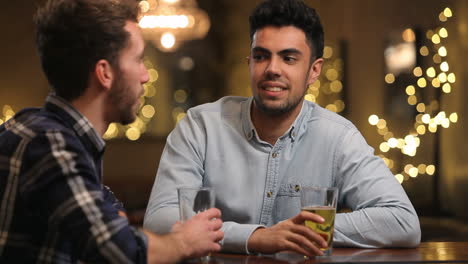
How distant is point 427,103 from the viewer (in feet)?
17.7

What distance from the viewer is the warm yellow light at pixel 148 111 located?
22.0ft

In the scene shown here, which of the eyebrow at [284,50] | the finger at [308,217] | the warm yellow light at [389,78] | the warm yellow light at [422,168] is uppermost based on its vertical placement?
the warm yellow light at [389,78]

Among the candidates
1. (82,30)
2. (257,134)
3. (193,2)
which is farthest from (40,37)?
(193,2)

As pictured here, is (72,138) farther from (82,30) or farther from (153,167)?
(153,167)

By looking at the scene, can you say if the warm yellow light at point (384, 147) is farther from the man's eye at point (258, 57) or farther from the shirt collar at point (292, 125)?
the man's eye at point (258, 57)

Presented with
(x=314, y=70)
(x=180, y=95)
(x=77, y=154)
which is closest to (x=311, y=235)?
(x=77, y=154)

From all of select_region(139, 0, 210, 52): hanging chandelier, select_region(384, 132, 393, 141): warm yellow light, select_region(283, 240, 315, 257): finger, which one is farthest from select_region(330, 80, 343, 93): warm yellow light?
select_region(283, 240, 315, 257): finger

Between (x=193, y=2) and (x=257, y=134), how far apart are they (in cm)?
442

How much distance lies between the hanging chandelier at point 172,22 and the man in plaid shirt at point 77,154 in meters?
4.42

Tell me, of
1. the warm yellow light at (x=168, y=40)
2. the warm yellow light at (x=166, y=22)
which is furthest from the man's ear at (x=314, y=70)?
the warm yellow light at (x=168, y=40)

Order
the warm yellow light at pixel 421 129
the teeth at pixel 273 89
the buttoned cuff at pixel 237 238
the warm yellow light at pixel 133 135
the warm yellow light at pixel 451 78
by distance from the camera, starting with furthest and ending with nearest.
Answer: the warm yellow light at pixel 133 135 < the warm yellow light at pixel 421 129 < the warm yellow light at pixel 451 78 < the teeth at pixel 273 89 < the buttoned cuff at pixel 237 238

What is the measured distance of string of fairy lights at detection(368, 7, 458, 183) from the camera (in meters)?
5.35

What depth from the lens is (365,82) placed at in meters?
5.90

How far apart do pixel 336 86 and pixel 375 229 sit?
13.8ft
